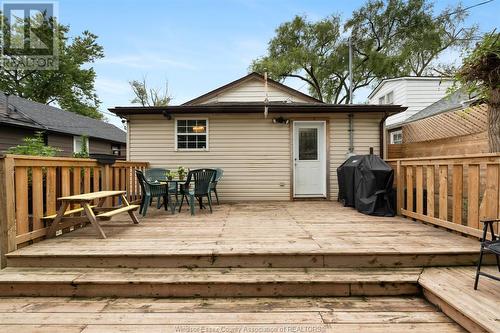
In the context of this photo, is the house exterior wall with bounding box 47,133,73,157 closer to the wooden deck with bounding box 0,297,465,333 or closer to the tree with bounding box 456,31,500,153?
the wooden deck with bounding box 0,297,465,333

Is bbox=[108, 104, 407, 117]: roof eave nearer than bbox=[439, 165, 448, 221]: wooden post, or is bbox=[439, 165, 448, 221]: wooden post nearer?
bbox=[439, 165, 448, 221]: wooden post

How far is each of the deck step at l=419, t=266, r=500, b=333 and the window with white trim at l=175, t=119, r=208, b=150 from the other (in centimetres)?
513

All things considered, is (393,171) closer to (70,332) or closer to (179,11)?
(70,332)

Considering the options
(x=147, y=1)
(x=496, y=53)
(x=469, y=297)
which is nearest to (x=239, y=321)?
Result: (x=469, y=297)

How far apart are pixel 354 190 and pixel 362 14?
16550 millimetres

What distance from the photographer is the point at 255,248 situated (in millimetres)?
2902

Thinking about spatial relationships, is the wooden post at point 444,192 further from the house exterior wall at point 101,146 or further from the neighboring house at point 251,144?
the house exterior wall at point 101,146

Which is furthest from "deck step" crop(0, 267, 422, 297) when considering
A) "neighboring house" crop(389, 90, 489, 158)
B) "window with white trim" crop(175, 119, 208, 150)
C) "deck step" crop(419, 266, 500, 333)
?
"window with white trim" crop(175, 119, 208, 150)

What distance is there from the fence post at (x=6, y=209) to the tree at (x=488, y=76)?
506 centimetres

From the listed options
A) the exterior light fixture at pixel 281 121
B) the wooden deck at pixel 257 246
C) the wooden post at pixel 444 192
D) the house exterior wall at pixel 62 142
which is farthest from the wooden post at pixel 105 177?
the house exterior wall at pixel 62 142

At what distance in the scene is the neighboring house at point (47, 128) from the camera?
32.4ft

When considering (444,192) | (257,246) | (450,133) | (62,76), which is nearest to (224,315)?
(257,246)

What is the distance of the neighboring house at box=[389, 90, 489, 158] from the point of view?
5.29 meters

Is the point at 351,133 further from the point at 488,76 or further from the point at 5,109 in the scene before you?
the point at 5,109
